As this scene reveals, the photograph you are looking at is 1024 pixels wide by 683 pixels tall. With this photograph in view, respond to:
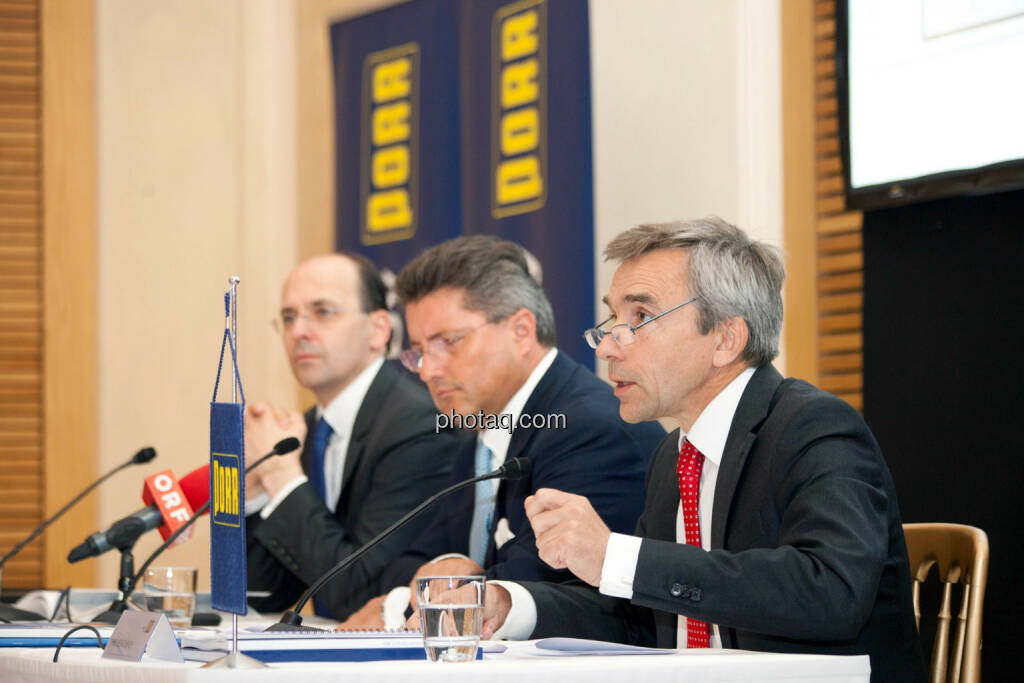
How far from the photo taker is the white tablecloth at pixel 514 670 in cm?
121

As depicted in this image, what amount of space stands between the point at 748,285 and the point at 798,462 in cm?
41

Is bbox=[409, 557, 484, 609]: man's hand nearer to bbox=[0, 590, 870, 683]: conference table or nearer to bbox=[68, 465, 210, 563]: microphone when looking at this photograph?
bbox=[68, 465, 210, 563]: microphone

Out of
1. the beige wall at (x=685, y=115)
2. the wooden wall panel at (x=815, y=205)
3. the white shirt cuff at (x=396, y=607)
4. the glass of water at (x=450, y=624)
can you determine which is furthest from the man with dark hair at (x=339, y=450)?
the glass of water at (x=450, y=624)

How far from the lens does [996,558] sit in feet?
8.28

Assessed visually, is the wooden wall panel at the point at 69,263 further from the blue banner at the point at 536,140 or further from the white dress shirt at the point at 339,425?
the white dress shirt at the point at 339,425

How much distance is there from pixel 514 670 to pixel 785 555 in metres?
0.54

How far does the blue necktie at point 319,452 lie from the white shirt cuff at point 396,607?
828mm

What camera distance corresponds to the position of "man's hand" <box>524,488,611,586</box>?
1.67 meters

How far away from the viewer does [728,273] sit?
2121 mm

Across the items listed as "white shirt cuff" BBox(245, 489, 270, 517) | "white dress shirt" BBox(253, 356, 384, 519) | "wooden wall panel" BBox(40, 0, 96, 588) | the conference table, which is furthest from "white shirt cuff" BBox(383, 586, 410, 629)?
"wooden wall panel" BBox(40, 0, 96, 588)

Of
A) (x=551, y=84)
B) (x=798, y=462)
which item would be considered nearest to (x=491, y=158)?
(x=551, y=84)

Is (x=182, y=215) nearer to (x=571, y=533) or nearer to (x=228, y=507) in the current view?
(x=571, y=533)

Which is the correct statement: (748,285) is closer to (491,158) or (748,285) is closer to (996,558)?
(996,558)

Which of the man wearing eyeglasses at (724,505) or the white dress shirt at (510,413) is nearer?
the man wearing eyeglasses at (724,505)
